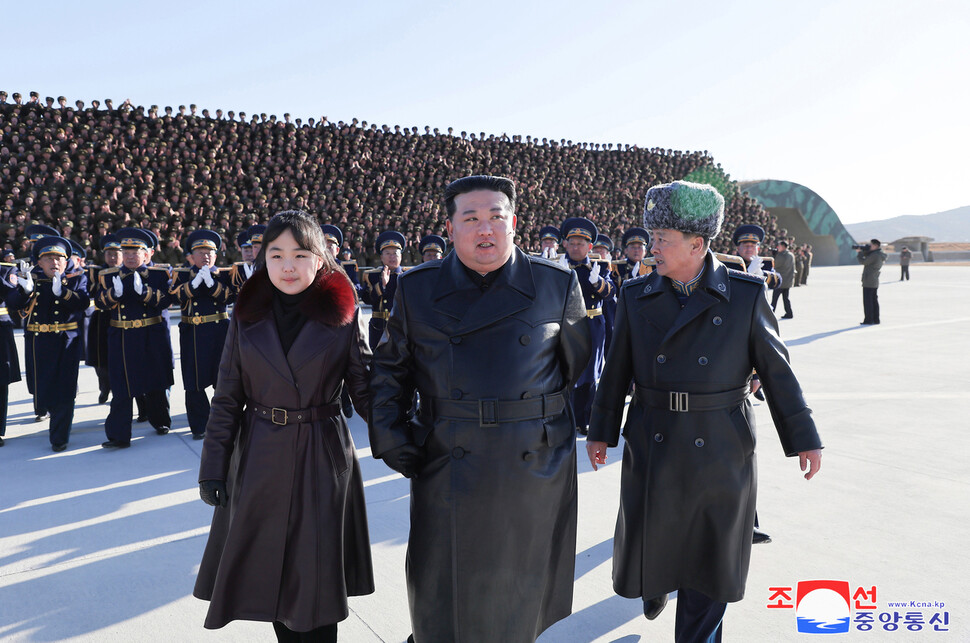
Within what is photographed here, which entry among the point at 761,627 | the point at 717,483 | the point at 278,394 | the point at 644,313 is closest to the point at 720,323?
the point at 644,313

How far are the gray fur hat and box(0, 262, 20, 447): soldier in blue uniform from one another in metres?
5.67

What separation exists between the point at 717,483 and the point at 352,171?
2037 cm

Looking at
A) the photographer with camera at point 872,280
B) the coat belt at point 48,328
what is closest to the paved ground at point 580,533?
the coat belt at point 48,328

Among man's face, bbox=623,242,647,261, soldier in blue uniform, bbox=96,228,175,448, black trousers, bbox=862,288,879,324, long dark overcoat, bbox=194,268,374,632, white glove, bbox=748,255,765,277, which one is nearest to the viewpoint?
long dark overcoat, bbox=194,268,374,632

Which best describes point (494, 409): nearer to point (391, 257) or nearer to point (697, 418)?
point (697, 418)

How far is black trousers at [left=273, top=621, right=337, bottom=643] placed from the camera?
2.33 metres

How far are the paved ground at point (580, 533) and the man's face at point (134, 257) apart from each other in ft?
4.80

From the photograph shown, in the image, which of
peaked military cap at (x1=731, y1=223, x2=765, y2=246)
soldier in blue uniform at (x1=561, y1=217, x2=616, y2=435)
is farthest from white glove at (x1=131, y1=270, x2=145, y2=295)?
peaked military cap at (x1=731, y1=223, x2=765, y2=246)

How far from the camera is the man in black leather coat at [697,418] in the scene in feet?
7.66

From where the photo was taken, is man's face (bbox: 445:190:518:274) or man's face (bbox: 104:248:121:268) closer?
man's face (bbox: 445:190:518:274)

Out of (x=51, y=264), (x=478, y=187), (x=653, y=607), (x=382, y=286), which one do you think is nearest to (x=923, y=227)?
(x=382, y=286)

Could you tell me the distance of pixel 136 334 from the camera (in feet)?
19.2

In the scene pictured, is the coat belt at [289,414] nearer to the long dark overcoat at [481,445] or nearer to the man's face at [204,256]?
the long dark overcoat at [481,445]

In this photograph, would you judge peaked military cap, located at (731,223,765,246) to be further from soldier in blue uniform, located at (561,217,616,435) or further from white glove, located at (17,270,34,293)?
white glove, located at (17,270,34,293)
